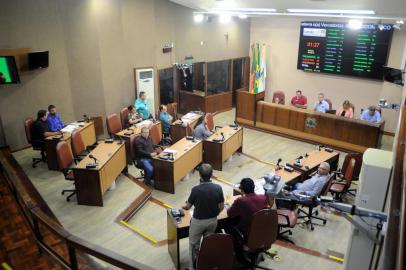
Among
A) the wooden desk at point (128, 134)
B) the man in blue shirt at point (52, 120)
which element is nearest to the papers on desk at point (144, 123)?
the wooden desk at point (128, 134)

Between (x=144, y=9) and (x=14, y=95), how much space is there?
4.33 metres

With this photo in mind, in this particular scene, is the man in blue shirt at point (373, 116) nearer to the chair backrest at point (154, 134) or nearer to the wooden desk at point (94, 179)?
the chair backrest at point (154, 134)

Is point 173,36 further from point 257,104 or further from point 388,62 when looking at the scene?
point 388,62

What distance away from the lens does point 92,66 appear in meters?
9.62

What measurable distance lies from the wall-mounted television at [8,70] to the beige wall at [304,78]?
8.70m

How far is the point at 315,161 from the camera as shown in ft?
25.0

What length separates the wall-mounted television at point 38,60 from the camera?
8523 mm

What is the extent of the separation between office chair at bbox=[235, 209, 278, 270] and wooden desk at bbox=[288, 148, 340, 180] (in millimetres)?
2723

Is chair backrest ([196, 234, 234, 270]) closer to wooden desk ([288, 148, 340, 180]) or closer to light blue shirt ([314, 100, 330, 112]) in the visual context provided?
wooden desk ([288, 148, 340, 180])

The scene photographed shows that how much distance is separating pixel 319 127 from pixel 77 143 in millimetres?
6632

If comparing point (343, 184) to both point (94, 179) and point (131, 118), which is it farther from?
point (131, 118)

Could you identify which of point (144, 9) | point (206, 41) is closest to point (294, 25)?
point (206, 41)

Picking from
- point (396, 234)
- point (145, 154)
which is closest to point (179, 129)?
point (145, 154)

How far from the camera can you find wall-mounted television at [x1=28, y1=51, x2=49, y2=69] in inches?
336
